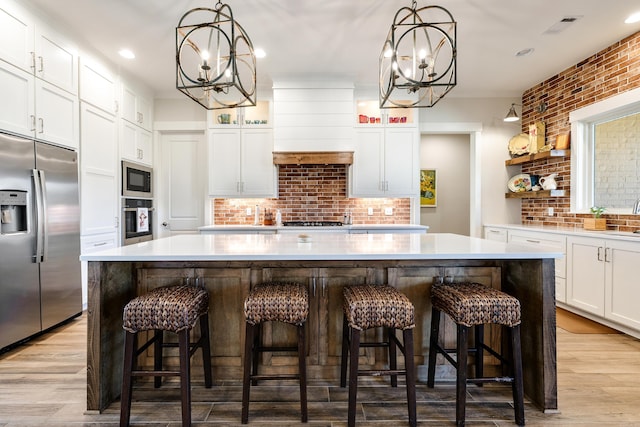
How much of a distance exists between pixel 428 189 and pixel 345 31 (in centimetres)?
344

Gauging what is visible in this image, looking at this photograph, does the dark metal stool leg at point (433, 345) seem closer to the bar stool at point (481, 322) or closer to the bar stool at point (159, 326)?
the bar stool at point (481, 322)

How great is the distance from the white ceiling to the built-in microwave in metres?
1.16

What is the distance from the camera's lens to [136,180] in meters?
4.29

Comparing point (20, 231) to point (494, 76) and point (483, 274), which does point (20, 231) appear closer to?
point (483, 274)

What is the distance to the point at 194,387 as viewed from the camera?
6.61 feet

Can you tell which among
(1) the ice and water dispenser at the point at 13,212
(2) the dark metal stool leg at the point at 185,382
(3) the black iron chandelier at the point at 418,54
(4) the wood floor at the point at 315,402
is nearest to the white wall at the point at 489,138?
(3) the black iron chandelier at the point at 418,54

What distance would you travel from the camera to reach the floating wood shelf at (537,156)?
3.91 m

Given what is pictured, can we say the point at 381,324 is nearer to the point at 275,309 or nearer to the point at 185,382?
the point at 275,309

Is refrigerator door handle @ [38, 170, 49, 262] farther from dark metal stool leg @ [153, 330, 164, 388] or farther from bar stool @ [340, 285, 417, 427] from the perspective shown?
bar stool @ [340, 285, 417, 427]

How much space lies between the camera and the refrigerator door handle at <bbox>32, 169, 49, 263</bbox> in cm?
264

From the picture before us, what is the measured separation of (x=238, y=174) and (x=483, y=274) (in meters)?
3.32

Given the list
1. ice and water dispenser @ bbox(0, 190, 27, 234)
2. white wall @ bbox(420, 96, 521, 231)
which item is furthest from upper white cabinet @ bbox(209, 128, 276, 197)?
white wall @ bbox(420, 96, 521, 231)

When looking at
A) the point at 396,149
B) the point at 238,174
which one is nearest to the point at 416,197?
the point at 396,149

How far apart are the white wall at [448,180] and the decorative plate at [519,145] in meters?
1.20
